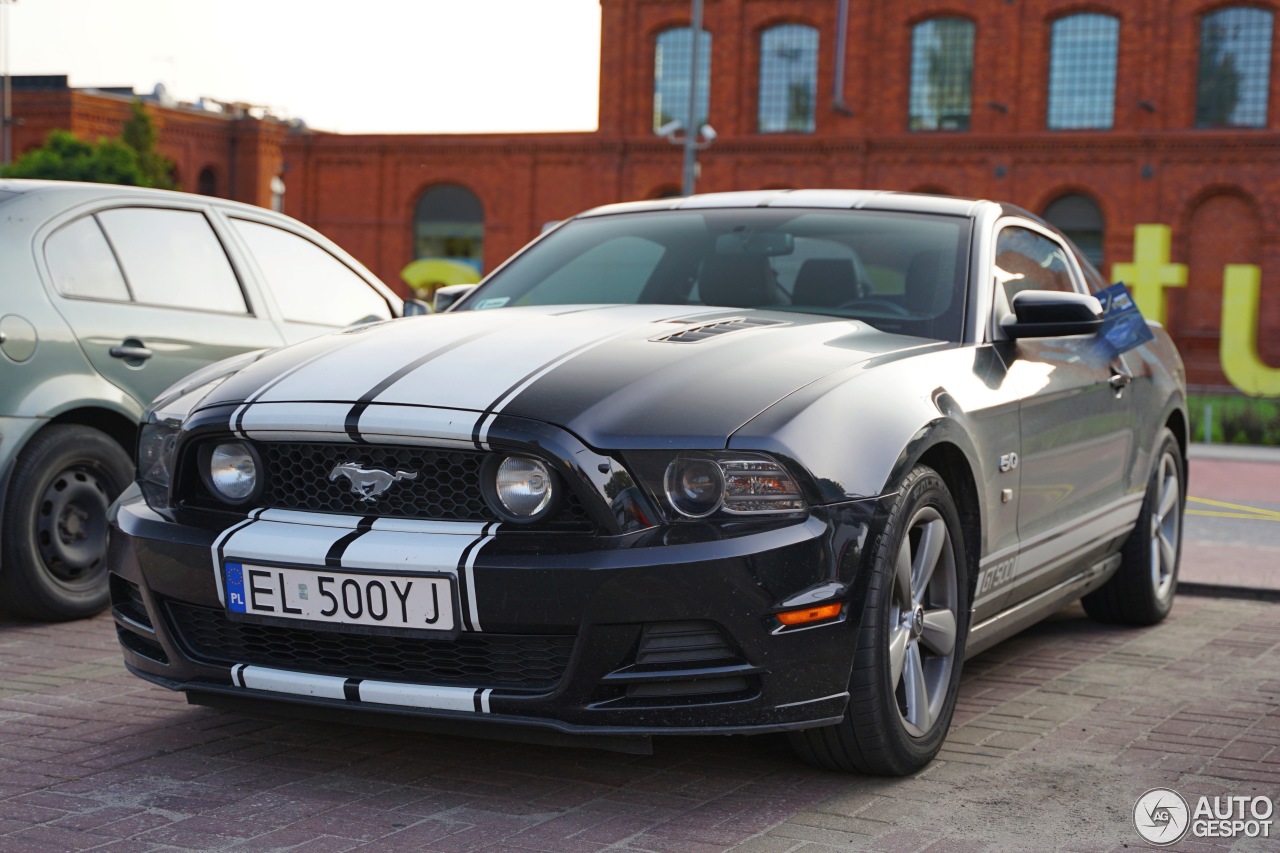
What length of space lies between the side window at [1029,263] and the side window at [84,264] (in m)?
3.34

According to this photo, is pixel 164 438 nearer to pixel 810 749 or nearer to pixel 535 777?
pixel 535 777

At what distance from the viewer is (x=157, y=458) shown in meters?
3.87

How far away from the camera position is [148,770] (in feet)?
12.3

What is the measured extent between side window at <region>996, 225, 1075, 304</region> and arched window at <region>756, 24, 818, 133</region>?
42.3m

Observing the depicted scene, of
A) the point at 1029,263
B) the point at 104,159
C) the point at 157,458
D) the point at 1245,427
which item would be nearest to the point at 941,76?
the point at 1245,427

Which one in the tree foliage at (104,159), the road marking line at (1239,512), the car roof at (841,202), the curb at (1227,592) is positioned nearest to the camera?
the car roof at (841,202)

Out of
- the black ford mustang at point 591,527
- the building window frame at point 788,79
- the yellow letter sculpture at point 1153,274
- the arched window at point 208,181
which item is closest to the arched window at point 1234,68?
the yellow letter sculpture at point 1153,274

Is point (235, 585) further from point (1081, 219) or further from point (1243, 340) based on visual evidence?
point (1081, 219)

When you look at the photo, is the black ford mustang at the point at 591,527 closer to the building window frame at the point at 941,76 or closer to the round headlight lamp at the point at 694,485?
the round headlight lamp at the point at 694,485

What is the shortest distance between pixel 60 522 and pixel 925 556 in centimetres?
346

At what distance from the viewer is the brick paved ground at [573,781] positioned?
130 inches

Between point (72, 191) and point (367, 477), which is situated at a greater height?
point (72, 191)

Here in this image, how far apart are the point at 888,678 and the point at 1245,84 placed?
1750 inches

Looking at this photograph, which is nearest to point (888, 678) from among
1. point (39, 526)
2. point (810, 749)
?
point (810, 749)
